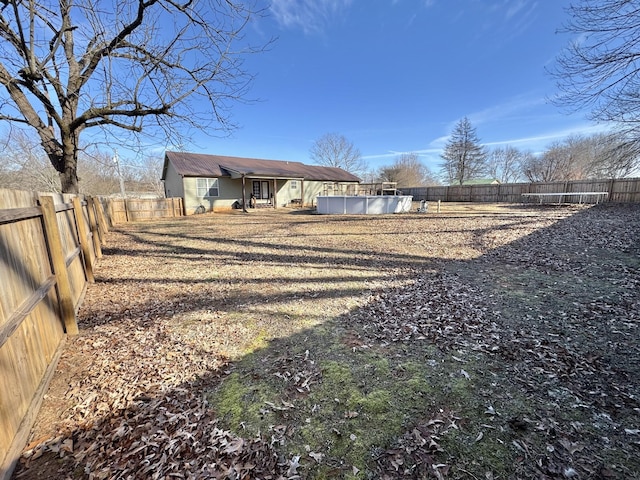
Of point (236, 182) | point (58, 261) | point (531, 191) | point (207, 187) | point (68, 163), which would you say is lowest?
point (58, 261)

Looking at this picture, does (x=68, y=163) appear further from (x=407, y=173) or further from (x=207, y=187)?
(x=407, y=173)

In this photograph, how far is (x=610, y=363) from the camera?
2.79 metres

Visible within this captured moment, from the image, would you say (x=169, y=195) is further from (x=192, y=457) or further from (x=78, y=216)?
(x=192, y=457)

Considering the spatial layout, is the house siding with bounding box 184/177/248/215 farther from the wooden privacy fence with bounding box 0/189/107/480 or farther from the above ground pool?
the wooden privacy fence with bounding box 0/189/107/480

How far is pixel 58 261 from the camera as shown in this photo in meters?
3.24

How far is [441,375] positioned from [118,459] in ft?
8.71

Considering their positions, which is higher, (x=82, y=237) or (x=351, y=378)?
(x=82, y=237)

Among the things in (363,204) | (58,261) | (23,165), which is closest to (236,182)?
(363,204)

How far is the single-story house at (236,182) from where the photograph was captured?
1923cm

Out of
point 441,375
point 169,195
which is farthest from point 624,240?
point 169,195

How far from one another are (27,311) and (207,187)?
61.3 ft

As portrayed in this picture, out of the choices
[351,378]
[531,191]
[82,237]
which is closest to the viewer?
[351,378]

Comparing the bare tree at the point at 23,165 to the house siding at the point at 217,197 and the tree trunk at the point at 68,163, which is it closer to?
the tree trunk at the point at 68,163

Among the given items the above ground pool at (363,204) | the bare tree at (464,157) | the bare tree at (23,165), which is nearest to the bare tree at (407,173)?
the bare tree at (464,157)
